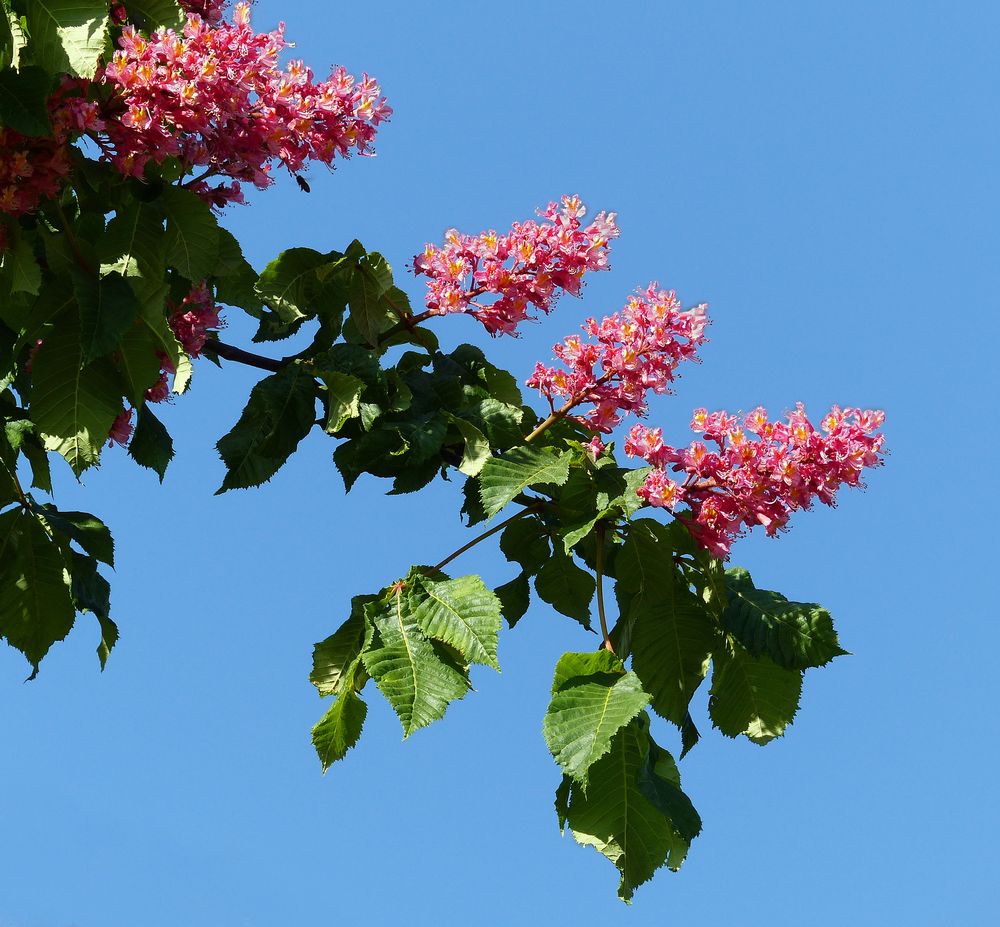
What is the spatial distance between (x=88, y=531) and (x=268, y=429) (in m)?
1.10

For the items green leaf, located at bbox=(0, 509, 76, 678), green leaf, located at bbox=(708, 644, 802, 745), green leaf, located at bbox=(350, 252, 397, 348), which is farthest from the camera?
green leaf, located at bbox=(0, 509, 76, 678)

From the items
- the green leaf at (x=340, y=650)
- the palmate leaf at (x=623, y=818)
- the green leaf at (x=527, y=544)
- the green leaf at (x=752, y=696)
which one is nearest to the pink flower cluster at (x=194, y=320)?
the green leaf at (x=340, y=650)

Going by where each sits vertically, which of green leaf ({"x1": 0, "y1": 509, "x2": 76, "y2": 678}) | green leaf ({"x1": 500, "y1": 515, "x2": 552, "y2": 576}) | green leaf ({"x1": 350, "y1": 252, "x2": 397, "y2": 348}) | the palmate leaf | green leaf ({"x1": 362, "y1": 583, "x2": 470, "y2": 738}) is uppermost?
green leaf ({"x1": 350, "y1": 252, "x2": 397, "y2": 348})

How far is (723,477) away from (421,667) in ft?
3.92

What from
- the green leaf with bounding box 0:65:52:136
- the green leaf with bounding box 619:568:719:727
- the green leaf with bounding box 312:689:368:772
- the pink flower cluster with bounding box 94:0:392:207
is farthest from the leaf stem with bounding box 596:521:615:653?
the green leaf with bounding box 0:65:52:136

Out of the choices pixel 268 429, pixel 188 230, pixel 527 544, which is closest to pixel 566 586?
pixel 527 544

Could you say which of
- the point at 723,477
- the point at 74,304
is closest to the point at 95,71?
the point at 74,304

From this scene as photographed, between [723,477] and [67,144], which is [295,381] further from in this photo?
[723,477]

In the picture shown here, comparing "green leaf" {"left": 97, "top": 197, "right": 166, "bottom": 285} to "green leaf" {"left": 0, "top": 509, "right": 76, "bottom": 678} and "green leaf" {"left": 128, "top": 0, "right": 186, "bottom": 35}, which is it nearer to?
"green leaf" {"left": 128, "top": 0, "right": 186, "bottom": 35}

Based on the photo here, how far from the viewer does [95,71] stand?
11.5 feet

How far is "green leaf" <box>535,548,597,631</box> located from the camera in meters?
4.61

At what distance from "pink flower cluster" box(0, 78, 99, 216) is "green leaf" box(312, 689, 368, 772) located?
1.76 metres

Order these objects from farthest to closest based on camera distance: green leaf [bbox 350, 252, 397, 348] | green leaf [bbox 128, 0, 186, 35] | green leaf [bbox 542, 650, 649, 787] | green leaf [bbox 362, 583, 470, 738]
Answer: green leaf [bbox 350, 252, 397, 348] < green leaf [bbox 128, 0, 186, 35] < green leaf [bbox 362, 583, 470, 738] < green leaf [bbox 542, 650, 649, 787]

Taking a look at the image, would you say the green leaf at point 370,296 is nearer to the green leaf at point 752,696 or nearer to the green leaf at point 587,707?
the green leaf at point 587,707
